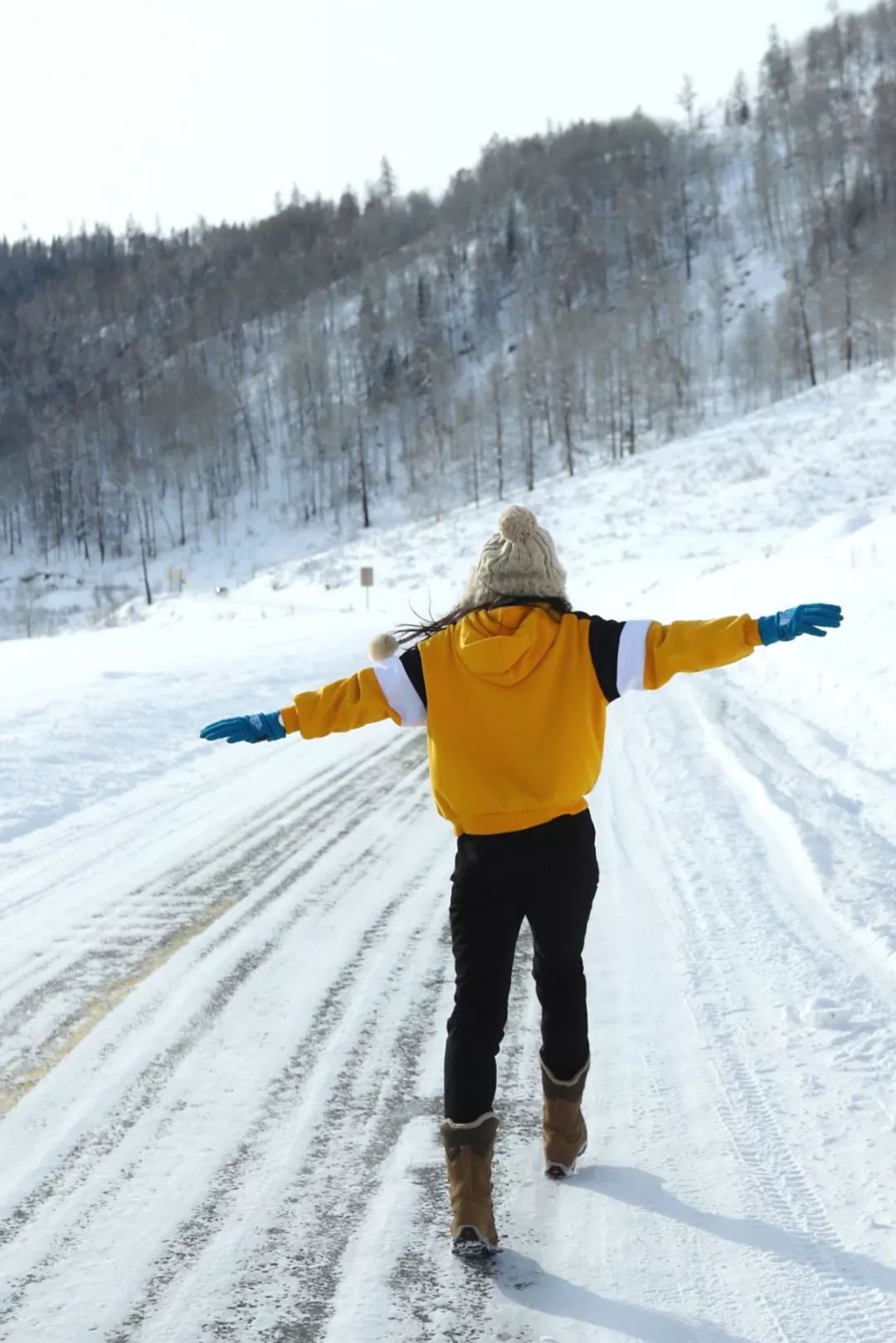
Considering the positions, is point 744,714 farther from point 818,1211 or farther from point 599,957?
point 818,1211

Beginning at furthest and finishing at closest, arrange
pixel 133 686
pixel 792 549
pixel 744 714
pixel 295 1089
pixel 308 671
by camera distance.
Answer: pixel 792 549 → pixel 308 671 → pixel 133 686 → pixel 744 714 → pixel 295 1089

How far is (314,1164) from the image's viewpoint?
118 inches

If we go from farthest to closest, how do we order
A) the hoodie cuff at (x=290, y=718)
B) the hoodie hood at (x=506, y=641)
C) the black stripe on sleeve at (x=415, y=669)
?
the hoodie cuff at (x=290, y=718) → the black stripe on sleeve at (x=415, y=669) → the hoodie hood at (x=506, y=641)

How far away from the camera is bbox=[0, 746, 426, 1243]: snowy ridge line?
2.98 meters

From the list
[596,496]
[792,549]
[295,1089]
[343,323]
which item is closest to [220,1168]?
[295,1089]

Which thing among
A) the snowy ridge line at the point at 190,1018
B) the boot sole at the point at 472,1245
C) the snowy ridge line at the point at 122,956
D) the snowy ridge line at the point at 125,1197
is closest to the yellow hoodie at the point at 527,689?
the boot sole at the point at 472,1245

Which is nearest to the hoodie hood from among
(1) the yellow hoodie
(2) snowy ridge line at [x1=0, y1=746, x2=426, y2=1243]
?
(1) the yellow hoodie

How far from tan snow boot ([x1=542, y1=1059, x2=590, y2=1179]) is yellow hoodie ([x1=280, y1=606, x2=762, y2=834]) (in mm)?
812

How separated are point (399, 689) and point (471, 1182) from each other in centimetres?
128

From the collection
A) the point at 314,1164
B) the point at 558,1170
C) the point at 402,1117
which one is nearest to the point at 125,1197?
the point at 314,1164

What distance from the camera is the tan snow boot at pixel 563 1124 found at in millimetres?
2943

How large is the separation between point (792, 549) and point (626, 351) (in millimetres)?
49921

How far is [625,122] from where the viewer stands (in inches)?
4739

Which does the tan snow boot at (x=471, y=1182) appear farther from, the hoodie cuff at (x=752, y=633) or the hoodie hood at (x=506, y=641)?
the hoodie cuff at (x=752, y=633)
